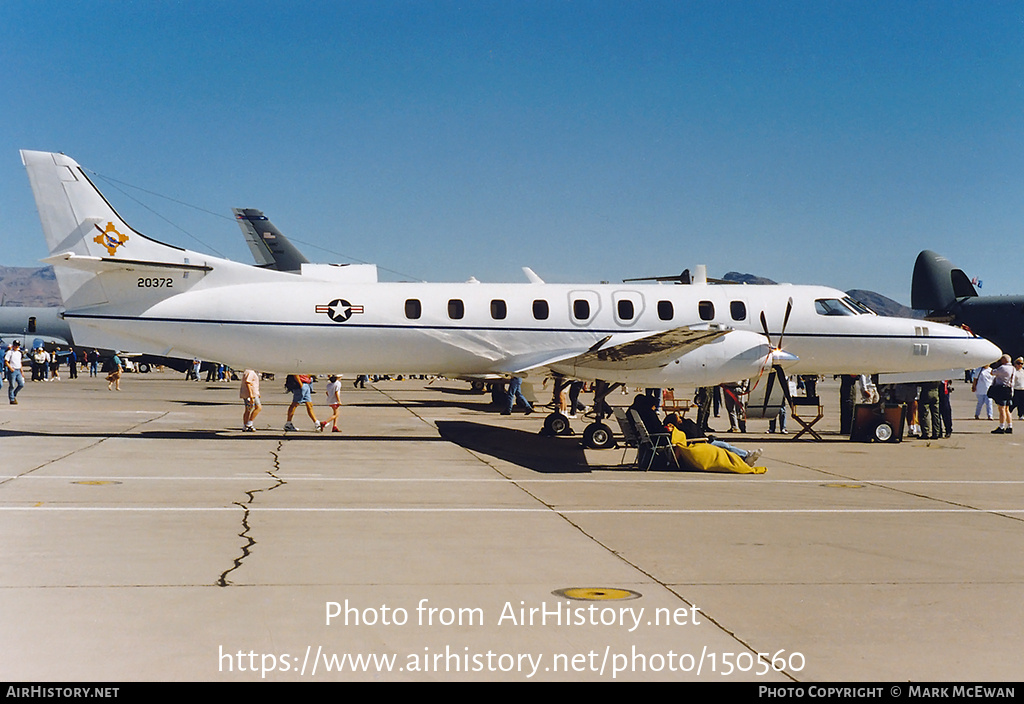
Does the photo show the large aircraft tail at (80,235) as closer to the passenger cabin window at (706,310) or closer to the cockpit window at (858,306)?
the passenger cabin window at (706,310)

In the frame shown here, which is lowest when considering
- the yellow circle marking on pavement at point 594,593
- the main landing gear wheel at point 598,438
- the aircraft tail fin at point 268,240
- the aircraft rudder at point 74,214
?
the yellow circle marking on pavement at point 594,593

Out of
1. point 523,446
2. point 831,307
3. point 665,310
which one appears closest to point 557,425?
point 523,446

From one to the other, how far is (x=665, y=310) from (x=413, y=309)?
5689mm

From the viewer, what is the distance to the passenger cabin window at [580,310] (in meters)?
20.5

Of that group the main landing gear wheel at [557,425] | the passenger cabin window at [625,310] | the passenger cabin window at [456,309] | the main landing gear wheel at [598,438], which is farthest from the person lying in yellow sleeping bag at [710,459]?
the passenger cabin window at [456,309]

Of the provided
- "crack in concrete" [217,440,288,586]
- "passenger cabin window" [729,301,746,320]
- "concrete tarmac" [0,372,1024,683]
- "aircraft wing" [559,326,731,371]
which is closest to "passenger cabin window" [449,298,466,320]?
"aircraft wing" [559,326,731,371]

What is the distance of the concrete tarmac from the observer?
550 cm

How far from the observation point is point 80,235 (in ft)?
61.9

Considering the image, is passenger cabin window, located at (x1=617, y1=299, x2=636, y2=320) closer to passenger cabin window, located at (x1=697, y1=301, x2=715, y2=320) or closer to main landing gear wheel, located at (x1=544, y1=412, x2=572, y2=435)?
passenger cabin window, located at (x1=697, y1=301, x2=715, y2=320)

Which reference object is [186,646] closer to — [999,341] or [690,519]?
[690,519]

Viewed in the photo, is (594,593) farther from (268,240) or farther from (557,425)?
(268,240)

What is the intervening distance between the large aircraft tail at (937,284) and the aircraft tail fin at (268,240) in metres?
34.5

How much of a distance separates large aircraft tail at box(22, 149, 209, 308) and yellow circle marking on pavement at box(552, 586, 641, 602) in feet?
47.6
